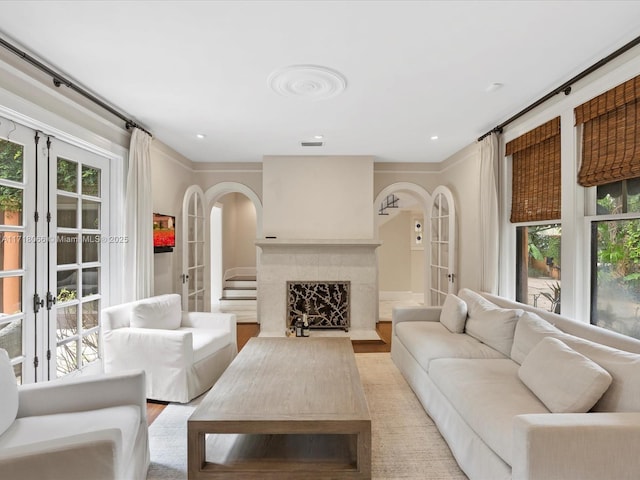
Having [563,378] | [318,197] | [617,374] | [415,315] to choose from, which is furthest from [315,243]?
[617,374]

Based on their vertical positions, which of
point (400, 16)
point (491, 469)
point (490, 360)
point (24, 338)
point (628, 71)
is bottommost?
point (491, 469)

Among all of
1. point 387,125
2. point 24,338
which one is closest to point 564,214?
point 387,125

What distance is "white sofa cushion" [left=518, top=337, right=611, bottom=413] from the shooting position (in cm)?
163

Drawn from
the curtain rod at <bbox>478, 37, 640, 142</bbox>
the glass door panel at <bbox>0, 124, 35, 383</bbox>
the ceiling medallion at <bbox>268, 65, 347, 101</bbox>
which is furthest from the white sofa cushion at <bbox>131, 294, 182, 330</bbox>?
the curtain rod at <bbox>478, 37, 640, 142</bbox>

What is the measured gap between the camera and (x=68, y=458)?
4.51 feet

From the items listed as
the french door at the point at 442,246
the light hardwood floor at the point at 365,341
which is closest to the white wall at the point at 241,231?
the light hardwood floor at the point at 365,341

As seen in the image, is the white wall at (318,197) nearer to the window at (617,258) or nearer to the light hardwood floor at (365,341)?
the light hardwood floor at (365,341)

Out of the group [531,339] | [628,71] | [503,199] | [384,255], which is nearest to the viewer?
[628,71]

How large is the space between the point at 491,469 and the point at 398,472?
1.77ft

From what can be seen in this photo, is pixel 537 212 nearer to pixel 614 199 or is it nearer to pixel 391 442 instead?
pixel 614 199

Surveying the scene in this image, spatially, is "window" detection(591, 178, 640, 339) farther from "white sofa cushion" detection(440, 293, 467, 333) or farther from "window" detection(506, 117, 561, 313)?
"white sofa cushion" detection(440, 293, 467, 333)

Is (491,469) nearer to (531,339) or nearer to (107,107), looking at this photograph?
(531,339)

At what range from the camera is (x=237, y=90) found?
2.84 meters

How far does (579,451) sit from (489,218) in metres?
2.58
